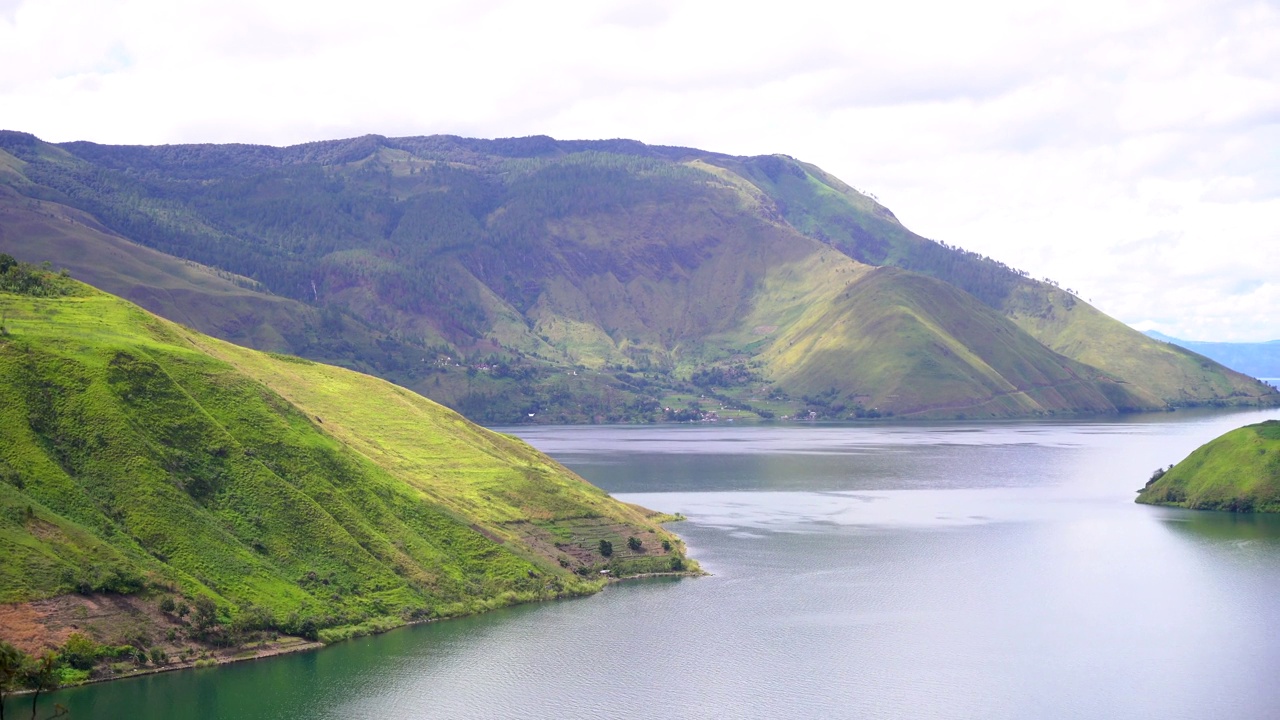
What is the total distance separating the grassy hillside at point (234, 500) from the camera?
98.5 meters

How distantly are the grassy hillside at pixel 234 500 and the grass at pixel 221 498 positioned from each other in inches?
6.8

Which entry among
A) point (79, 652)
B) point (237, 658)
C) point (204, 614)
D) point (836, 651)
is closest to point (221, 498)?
point (204, 614)

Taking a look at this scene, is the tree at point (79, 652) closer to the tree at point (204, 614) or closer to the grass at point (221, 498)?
the grass at point (221, 498)

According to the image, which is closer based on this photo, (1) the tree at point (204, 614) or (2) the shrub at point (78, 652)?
(2) the shrub at point (78, 652)

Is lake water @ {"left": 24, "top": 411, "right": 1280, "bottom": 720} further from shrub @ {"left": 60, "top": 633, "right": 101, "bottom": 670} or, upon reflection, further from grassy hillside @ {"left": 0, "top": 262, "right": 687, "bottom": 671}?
grassy hillside @ {"left": 0, "top": 262, "right": 687, "bottom": 671}

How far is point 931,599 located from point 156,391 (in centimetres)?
7981

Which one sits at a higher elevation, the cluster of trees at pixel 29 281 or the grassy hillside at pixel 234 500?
the cluster of trees at pixel 29 281

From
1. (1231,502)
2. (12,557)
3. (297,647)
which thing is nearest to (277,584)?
(297,647)

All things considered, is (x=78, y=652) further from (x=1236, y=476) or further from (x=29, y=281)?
(x=1236, y=476)

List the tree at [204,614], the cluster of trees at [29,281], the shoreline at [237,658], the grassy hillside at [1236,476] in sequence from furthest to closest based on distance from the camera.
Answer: the grassy hillside at [1236,476] → the cluster of trees at [29,281] → the tree at [204,614] → the shoreline at [237,658]

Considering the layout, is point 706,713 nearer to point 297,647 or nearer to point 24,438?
point 297,647

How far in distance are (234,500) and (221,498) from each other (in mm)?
1146

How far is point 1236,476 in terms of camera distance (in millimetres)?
185625

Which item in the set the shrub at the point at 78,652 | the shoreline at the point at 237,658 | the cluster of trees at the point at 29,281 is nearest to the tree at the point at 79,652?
the shrub at the point at 78,652
